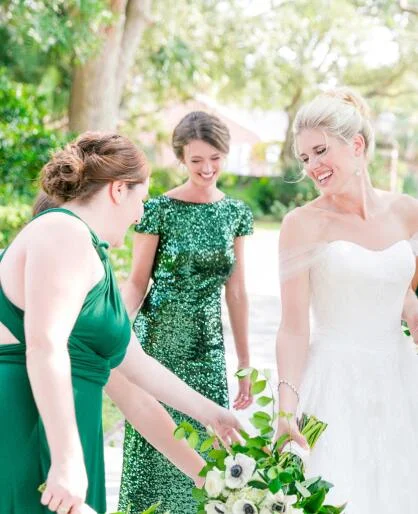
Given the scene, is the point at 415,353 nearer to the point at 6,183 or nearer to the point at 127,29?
the point at 6,183

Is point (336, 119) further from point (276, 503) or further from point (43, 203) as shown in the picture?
point (276, 503)

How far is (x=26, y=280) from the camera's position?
2092mm

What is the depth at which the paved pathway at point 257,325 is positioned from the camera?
6.06 metres

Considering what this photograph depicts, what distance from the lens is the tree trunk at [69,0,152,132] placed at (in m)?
12.8

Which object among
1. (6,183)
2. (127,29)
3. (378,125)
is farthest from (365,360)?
(378,125)

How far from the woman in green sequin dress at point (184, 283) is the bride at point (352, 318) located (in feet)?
2.93

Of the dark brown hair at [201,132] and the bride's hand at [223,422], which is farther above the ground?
the dark brown hair at [201,132]

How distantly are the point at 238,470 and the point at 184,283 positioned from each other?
2.23m

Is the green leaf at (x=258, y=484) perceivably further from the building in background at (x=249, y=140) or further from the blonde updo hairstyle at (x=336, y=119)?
the building in background at (x=249, y=140)

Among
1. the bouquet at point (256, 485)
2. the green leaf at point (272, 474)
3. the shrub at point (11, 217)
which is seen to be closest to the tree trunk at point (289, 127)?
the shrub at point (11, 217)

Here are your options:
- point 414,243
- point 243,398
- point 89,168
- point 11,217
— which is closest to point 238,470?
point 89,168

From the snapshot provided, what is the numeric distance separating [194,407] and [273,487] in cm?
59

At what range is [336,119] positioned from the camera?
3.27 meters

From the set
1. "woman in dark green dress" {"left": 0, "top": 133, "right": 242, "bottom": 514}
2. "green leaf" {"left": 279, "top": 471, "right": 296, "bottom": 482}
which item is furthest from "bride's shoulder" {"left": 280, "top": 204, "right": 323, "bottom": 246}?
"green leaf" {"left": 279, "top": 471, "right": 296, "bottom": 482}
